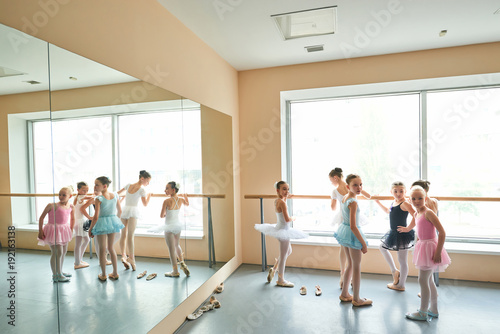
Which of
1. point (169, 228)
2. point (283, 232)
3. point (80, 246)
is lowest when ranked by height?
point (283, 232)

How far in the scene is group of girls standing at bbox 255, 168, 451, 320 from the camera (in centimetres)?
265

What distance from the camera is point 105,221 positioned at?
5.74 ft

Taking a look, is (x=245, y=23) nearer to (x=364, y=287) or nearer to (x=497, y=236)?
(x=364, y=287)

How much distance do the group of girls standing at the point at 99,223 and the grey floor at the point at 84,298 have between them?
0.05m

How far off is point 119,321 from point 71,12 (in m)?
1.77

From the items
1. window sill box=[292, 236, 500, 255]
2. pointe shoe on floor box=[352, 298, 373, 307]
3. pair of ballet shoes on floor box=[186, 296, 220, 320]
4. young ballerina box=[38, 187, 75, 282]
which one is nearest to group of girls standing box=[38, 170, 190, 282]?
young ballerina box=[38, 187, 75, 282]

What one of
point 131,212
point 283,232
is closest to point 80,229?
point 131,212

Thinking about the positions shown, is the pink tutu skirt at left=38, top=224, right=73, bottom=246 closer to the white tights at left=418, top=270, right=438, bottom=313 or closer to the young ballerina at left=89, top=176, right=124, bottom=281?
the young ballerina at left=89, top=176, right=124, bottom=281

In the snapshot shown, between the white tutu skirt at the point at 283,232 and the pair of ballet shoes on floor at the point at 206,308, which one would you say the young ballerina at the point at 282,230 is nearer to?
the white tutu skirt at the point at 283,232

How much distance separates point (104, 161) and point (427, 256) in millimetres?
2672

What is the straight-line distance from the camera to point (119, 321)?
180 centimetres

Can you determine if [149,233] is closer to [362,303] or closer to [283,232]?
[283,232]

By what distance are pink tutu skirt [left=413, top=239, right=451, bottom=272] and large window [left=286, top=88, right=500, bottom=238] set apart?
3.93ft

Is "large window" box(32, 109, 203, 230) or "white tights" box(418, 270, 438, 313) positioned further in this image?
"white tights" box(418, 270, 438, 313)
